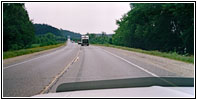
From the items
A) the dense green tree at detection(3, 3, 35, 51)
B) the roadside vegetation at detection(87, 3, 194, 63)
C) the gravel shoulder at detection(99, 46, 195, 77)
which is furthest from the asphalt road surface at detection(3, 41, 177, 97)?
the dense green tree at detection(3, 3, 35, 51)

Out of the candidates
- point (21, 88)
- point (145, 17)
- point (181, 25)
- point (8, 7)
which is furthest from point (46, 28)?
point (21, 88)

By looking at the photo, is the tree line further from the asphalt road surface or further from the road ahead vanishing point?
the asphalt road surface

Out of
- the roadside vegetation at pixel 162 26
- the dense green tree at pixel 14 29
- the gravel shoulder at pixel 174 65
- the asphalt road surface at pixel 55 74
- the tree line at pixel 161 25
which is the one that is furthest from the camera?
the dense green tree at pixel 14 29

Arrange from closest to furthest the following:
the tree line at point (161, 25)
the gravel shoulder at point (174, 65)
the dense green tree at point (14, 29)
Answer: the gravel shoulder at point (174, 65), the tree line at point (161, 25), the dense green tree at point (14, 29)

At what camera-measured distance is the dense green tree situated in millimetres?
54094

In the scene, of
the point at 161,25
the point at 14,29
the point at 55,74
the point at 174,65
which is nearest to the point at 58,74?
the point at 55,74

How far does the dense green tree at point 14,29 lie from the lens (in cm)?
5409

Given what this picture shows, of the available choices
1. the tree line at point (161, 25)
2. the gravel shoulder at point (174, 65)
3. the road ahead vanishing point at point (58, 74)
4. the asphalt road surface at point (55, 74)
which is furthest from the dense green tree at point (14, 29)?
the asphalt road surface at point (55, 74)

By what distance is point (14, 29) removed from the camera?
181 ft

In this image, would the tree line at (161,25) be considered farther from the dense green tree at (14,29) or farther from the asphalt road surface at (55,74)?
the asphalt road surface at (55,74)

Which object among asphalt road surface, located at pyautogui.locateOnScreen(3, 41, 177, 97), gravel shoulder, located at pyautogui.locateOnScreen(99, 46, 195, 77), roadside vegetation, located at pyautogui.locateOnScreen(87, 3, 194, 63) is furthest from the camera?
roadside vegetation, located at pyautogui.locateOnScreen(87, 3, 194, 63)

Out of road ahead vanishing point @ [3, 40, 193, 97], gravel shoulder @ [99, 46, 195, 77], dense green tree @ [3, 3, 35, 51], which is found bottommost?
gravel shoulder @ [99, 46, 195, 77]

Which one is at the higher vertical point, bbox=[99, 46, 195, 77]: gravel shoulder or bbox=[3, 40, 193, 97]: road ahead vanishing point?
bbox=[3, 40, 193, 97]: road ahead vanishing point

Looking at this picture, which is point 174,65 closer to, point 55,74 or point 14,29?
point 55,74
